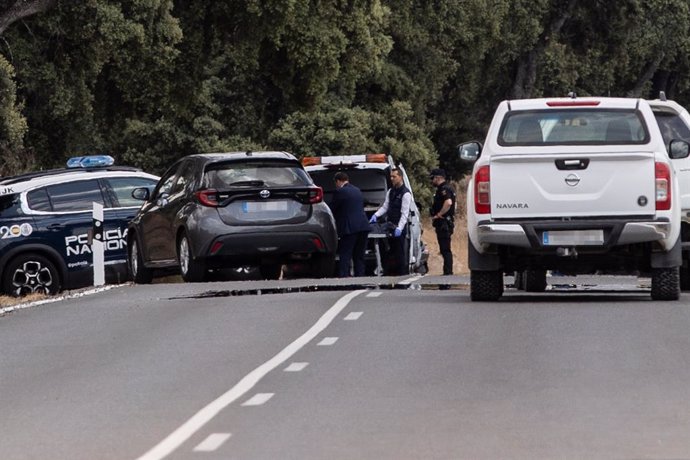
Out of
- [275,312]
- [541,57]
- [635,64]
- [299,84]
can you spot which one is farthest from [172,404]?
[635,64]

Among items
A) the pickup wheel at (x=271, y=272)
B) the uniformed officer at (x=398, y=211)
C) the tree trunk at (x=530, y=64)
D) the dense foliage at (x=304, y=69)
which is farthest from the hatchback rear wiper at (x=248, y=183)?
the tree trunk at (x=530, y=64)

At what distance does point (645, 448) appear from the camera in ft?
31.8

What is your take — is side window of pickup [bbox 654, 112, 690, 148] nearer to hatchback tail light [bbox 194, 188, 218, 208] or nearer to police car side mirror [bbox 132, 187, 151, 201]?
hatchback tail light [bbox 194, 188, 218, 208]

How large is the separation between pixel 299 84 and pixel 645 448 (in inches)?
1147

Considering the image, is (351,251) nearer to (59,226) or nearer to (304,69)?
(59,226)

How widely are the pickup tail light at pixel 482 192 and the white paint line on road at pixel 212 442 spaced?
784 cm

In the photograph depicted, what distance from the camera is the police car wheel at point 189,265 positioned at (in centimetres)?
2361

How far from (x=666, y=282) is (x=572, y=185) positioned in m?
1.42

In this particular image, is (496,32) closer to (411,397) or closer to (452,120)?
(452,120)

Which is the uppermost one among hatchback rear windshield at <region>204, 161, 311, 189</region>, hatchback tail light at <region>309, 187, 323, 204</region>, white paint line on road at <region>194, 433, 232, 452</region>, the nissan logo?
the nissan logo

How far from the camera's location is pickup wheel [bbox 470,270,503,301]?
60.8ft

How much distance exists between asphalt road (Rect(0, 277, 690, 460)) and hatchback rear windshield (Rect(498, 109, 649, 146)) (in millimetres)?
1549

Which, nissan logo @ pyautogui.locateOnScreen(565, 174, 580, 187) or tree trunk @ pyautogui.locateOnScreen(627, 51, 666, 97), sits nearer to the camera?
nissan logo @ pyautogui.locateOnScreen(565, 174, 580, 187)

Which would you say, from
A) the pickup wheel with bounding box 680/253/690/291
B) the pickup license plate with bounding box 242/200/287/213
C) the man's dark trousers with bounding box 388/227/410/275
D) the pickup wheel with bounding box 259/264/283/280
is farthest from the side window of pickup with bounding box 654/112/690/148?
the man's dark trousers with bounding box 388/227/410/275
